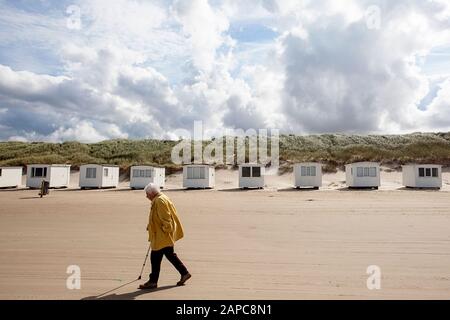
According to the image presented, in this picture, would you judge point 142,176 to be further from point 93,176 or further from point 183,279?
point 183,279

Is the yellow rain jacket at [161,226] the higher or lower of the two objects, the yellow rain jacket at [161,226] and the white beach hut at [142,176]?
the lower

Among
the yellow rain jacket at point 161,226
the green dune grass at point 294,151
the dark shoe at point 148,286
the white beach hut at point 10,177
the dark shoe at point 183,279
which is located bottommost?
the dark shoe at point 148,286

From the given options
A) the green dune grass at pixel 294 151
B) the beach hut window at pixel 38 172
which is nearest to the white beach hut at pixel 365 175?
the green dune grass at pixel 294 151

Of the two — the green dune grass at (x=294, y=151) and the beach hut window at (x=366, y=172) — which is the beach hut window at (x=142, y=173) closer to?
the green dune grass at (x=294, y=151)

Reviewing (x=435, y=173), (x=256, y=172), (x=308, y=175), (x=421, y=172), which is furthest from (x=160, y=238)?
(x=435, y=173)

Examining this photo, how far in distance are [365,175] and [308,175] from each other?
15.0 ft

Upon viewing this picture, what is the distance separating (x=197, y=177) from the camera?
35.2 m

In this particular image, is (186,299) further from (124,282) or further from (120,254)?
(120,254)

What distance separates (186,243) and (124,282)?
3.79 meters

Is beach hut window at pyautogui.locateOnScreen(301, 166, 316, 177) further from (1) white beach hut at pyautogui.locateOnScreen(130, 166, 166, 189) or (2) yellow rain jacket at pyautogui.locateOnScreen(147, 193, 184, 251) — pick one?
(2) yellow rain jacket at pyautogui.locateOnScreen(147, 193, 184, 251)

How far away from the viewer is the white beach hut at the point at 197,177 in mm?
35062

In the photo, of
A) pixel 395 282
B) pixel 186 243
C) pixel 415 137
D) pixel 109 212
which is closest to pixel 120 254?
pixel 186 243

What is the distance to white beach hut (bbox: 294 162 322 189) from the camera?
34312mm

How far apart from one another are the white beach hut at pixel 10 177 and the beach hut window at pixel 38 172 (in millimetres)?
2876
